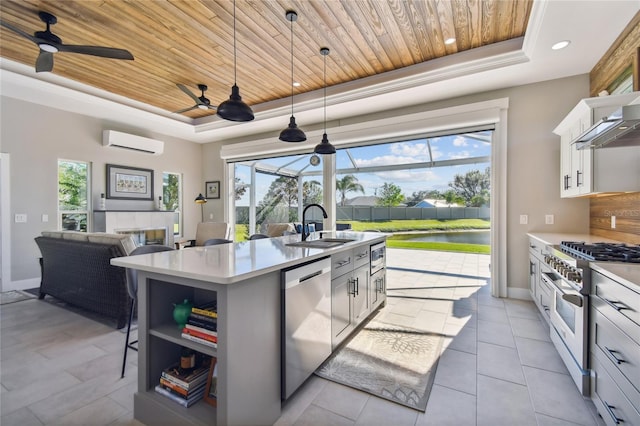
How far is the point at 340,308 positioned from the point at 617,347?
1578 mm

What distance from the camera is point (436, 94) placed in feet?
13.0

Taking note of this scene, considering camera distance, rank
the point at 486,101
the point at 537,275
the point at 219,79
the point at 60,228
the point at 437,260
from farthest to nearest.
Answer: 1. the point at 437,260
2. the point at 60,228
3. the point at 219,79
4. the point at 486,101
5. the point at 537,275

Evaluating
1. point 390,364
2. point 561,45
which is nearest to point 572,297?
point 390,364

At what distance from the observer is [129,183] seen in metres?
5.60

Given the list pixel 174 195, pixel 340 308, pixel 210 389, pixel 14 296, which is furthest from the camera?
pixel 174 195

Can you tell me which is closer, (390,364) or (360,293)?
(390,364)

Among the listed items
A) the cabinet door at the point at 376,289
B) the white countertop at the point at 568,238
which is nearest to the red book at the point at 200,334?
the cabinet door at the point at 376,289

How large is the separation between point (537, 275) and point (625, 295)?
6.57 ft

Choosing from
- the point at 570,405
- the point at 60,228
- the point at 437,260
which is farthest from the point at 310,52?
the point at 60,228

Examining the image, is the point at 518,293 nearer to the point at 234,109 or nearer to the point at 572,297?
the point at 572,297

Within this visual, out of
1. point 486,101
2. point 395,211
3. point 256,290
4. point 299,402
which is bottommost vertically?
point 299,402

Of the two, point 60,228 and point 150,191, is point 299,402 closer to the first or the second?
point 60,228

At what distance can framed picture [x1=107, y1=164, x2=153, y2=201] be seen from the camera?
5328 millimetres

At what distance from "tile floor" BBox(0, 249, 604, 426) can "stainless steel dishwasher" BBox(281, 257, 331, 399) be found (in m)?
0.17
